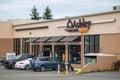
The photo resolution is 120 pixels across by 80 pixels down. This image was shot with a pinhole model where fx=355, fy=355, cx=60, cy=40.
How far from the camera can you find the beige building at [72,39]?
36.0 meters

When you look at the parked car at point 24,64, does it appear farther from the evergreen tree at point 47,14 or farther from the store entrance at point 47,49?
the evergreen tree at point 47,14

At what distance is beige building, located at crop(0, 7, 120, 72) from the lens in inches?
1417

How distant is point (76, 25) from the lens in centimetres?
4203

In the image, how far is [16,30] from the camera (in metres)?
57.7

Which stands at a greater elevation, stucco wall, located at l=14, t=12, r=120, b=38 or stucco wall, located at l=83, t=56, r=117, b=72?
stucco wall, located at l=14, t=12, r=120, b=38

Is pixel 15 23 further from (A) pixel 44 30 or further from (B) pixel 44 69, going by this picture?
(B) pixel 44 69

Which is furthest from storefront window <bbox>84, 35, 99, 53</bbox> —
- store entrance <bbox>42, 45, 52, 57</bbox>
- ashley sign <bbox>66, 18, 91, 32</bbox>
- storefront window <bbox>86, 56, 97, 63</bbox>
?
store entrance <bbox>42, 45, 52, 57</bbox>

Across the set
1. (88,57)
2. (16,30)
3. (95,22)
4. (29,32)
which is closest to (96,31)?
(95,22)

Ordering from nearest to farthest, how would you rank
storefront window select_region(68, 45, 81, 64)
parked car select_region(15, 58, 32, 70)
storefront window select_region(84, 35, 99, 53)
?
storefront window select_region(84, 35, 99, 53)
parked car select_region(15, 58, 32, 70)
storefront window select_region(68, 45, 81, 64)

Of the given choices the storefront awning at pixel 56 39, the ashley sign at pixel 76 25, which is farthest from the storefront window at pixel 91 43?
the storefront awning at pixel 56 39

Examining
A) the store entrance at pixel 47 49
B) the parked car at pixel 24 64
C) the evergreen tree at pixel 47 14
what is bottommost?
the parked car at pixel 24 64

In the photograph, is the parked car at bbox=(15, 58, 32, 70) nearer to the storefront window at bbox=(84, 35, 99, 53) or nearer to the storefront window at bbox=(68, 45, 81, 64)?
the storefront window at bbox=(68, 45, 81, 64)

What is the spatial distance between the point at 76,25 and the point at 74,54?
3580 mm

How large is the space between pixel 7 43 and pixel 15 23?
3.54 meters
